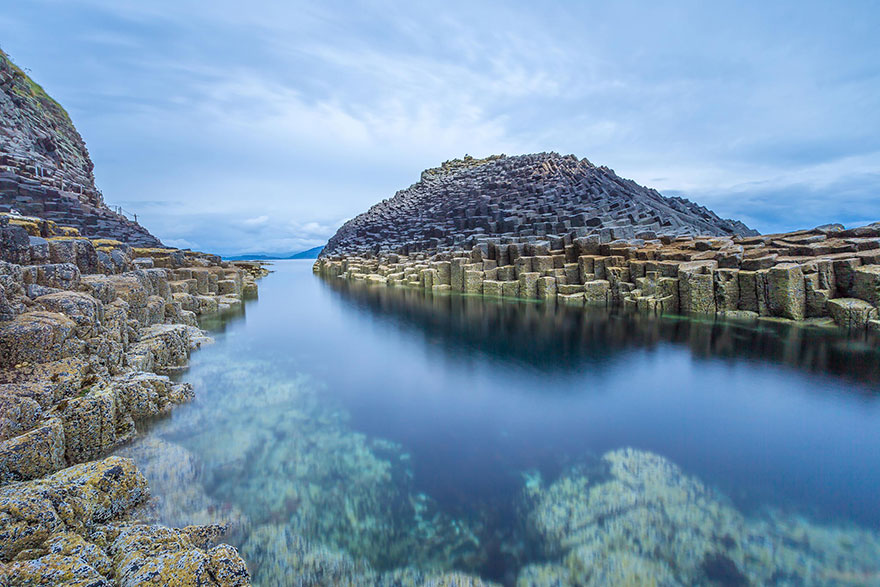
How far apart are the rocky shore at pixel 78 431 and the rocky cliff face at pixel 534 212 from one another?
564 inches

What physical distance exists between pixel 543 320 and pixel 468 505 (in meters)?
8.11

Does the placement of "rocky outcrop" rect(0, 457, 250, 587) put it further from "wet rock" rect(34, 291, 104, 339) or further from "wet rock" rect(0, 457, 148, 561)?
"wet rock" rect(34, 291, 104, 339)

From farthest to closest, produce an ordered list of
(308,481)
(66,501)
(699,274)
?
1. (699,274)
2. (308,481)
3. (66,501)

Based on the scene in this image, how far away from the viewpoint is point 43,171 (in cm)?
2308

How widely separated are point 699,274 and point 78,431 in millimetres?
12249

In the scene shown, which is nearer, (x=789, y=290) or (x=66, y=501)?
(x=66, y=501)

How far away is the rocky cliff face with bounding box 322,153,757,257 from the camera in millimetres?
18703

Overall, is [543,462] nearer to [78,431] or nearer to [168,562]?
[168,562]

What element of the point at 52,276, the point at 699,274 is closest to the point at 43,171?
the point at 52,276

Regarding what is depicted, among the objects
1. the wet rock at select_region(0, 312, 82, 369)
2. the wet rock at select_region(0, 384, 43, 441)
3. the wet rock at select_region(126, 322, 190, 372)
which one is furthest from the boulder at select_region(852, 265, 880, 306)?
the wet rock at select_region(126, 322, 190, 372)

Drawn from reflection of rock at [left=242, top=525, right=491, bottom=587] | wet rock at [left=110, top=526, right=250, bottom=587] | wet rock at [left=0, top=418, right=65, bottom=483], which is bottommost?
reflection of rock at [left=242, top=525, right=491, bottom=587]

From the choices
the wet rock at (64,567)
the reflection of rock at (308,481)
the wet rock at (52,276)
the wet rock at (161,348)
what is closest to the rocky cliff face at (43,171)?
the wet rock at (161,348)

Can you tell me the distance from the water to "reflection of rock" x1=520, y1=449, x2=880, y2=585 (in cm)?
2

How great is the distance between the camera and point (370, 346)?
9664 millimetres
